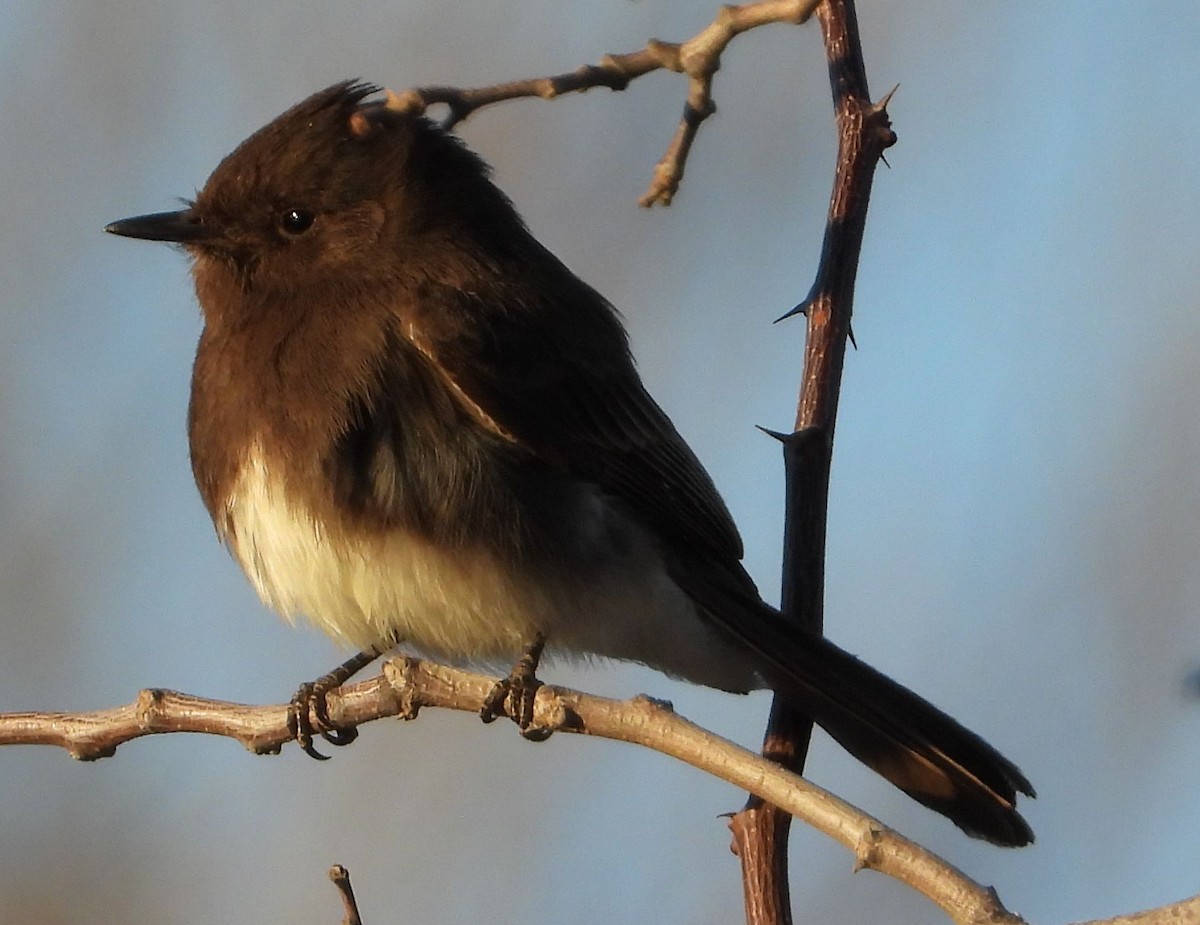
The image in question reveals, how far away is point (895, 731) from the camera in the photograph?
3.97m

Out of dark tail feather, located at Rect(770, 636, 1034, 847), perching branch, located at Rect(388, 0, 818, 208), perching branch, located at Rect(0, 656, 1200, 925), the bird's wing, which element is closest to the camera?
perching branch, located at Rect(0, 656, 1200, 925)

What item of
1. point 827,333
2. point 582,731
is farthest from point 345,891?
point 827,333

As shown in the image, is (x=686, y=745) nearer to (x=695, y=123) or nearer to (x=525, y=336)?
(x=695, y=123)

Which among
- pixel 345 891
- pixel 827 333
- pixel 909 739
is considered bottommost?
pixel 345 891

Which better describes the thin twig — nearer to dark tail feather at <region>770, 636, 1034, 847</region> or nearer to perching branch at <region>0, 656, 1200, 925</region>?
perching branch at <region>0, 656, 1200, 925</region>

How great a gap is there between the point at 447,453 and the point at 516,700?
596 millimetres

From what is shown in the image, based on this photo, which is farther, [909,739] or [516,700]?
[909,739]

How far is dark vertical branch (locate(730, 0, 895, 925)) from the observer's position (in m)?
3.37

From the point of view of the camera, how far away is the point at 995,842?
150 inches

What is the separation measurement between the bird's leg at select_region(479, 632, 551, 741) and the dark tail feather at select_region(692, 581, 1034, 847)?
56 centimetres

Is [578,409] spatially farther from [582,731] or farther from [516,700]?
[582,731]

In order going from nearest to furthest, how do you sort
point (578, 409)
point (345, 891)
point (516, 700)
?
point (345, 891) < point (516, 700) < point (578, 409)

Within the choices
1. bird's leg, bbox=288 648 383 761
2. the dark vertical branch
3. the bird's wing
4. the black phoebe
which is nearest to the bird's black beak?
the black phoebe

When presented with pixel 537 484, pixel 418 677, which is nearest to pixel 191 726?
pixel 418 677
